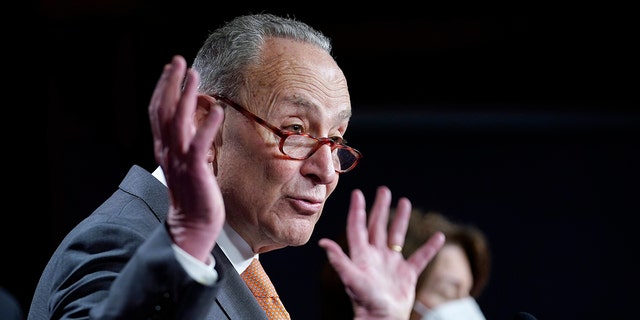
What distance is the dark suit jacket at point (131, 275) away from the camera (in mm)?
1020

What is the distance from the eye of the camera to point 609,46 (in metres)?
3.91

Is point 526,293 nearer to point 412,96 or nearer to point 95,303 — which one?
point 412,96

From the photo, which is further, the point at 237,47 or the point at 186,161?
the point at 237,47

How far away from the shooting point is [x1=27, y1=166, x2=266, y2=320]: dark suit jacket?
3.34ft

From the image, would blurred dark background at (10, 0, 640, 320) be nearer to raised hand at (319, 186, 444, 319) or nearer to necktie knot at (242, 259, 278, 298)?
necktie knot at (242, 259, 278, 298)

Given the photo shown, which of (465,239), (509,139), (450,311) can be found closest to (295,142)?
(450,311)

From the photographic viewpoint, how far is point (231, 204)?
61.9 inches

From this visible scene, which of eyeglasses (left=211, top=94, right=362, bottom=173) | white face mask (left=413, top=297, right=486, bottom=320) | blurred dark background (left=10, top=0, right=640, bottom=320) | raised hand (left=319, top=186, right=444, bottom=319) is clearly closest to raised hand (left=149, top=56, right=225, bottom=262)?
raised hand (left=319, top=186, right=444, bottom=319)

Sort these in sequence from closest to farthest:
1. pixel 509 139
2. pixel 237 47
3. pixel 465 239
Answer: pixel 237 47, pixel 465 239, pixel 509 139

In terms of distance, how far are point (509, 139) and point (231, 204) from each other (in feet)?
8.80

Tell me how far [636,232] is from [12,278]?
2.75m

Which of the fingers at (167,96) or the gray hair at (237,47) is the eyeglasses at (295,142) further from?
the fingers at (167,96)

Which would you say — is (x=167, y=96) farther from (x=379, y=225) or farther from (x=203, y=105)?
(x=203, y=105)

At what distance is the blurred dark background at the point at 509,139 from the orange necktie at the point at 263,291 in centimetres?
217
